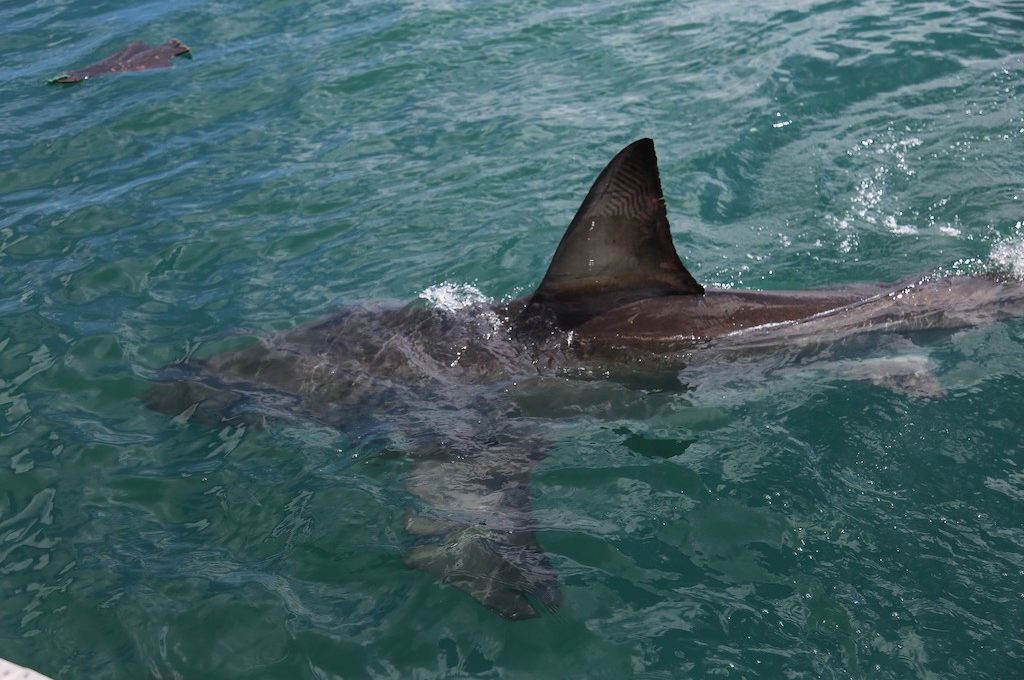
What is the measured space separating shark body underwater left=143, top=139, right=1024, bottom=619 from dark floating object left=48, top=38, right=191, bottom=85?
8.02 meters

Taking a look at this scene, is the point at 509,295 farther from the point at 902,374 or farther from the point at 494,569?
the point at 494,569

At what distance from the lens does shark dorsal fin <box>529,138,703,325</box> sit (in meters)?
5.58

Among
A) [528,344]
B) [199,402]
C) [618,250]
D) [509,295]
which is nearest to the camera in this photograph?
[618,250]

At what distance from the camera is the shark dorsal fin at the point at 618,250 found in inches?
220

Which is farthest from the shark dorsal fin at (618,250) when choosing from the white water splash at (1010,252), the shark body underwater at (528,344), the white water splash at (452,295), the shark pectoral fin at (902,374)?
the white water splash at (1010,252)

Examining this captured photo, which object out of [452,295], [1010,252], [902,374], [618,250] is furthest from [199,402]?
[1010,252]

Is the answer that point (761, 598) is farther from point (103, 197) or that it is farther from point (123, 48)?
point (123, 48)

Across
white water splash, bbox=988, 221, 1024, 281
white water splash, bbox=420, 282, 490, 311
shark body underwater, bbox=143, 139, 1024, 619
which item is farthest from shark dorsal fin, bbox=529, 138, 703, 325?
white water splash, bbox=988, 221, 1024, 281

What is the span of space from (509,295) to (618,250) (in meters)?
1.87

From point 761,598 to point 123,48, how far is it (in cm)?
1244

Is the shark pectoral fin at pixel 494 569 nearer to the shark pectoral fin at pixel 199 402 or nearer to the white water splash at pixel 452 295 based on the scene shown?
the shark pectoral fin at pixel 199 402

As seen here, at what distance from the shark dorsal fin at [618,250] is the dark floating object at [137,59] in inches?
361

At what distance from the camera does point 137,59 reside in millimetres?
13305

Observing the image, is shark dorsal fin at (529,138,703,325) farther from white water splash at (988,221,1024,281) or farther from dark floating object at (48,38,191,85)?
dark floating object at (48,38,191,85)
